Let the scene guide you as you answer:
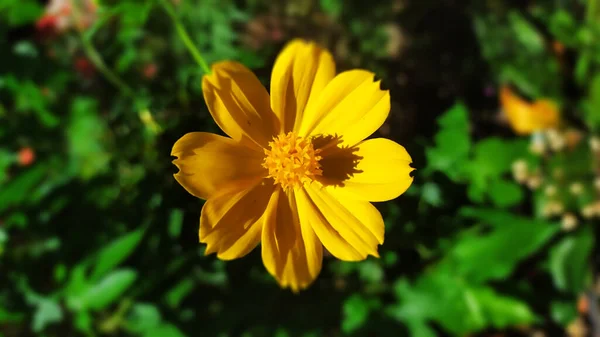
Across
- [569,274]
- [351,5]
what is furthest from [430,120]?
[569,274]

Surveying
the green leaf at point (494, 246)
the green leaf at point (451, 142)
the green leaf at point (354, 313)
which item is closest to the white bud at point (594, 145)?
the green leaf at point (494, 246)

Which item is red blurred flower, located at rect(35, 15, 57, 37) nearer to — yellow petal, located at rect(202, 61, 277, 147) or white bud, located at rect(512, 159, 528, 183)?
yellow petal, located at rect(202, 61, 277, 147)

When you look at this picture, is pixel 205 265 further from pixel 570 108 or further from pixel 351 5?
pixel 570 108

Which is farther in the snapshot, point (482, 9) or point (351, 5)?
point (482, 9)

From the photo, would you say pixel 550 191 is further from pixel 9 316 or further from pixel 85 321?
pixel 9 316

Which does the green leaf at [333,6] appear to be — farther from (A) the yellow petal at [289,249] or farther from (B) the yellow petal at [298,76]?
(A) the yellow petal at [289,249]

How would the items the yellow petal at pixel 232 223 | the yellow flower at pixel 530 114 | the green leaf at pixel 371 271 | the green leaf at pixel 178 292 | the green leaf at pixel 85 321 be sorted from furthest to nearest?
the yellow flower at pixel 530 114
the green leaf at pixel 371 271
the green leaf at pixel 178 292
the green leaf at pixel 85 321
the yellow petal at pixel 232 223
